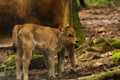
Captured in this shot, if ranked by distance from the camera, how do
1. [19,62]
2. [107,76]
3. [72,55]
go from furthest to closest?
[72,55] < [19,62] < [107,76]

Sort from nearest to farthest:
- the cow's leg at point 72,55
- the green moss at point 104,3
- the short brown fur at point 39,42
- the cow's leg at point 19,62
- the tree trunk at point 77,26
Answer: the short brown fur at point 39,42, the cow's leg at point 19,62, the cow's leg at point 72,55, the tree trunk at point 77,26, the green moss at point 104,3

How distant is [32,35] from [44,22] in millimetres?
1236

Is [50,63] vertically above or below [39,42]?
below

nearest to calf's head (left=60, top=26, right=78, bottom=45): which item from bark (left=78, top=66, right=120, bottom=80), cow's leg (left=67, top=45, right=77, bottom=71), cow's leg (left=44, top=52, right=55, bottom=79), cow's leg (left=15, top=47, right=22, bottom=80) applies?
cow's leg (left=67, top=45, right=77, bottom=71)

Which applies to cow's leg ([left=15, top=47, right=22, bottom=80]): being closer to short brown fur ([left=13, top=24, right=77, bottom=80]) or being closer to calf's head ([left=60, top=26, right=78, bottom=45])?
short brown fur ([left=13, top=24, right=77, bottom=80])

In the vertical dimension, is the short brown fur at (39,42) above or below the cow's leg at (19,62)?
above

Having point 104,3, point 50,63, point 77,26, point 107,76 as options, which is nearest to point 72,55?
point 50,63

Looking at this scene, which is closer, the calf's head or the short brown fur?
the short brown fur

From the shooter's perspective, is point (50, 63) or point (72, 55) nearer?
point (50, 63)

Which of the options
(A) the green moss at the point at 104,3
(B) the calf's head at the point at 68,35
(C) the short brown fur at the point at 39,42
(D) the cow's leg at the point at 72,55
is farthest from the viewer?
(A) the green moss at the point at 104,3

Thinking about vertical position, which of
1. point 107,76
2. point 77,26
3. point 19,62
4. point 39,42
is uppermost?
point 39,42

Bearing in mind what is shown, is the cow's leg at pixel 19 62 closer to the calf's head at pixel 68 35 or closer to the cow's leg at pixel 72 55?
the calf's head at pixel 68 35

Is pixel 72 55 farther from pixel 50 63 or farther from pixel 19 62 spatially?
pixel 19 62

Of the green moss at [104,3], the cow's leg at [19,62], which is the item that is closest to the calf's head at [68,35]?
the cow's leg at [19,62]
